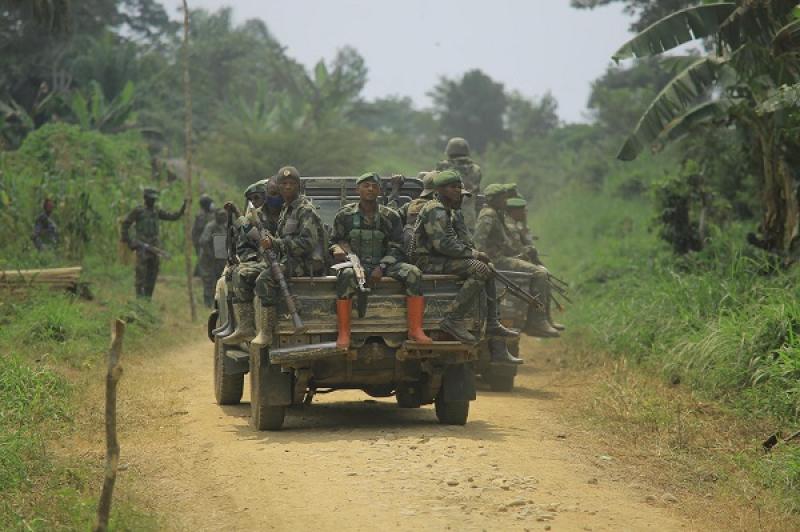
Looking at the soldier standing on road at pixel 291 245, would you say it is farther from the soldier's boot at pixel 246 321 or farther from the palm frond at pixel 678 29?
the palm frond at pixel 678 29

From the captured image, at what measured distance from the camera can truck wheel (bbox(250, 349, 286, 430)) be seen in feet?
31.2

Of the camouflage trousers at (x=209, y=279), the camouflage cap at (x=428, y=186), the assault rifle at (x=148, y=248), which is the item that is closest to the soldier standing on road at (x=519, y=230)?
the camouflage cap at (x=428, y=186)

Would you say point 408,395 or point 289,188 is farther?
point 408,395

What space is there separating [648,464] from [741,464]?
26.6 inches

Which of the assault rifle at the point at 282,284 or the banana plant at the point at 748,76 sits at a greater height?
the banana plant at the point at 748,76

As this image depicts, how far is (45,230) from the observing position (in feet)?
70.6

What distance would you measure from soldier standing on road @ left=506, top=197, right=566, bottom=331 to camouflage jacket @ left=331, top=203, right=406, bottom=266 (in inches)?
170

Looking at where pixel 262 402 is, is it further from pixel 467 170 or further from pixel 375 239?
pixel 467 170

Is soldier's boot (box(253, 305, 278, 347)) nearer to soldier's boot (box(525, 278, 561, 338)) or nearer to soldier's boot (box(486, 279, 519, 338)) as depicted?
soldier's boot (box(486, 279, 519, 338))

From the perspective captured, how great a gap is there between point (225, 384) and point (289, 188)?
2300mm

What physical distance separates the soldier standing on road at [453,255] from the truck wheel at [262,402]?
1442 millimetres

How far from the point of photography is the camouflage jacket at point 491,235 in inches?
533

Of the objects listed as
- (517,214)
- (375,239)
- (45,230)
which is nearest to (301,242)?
(375,239)

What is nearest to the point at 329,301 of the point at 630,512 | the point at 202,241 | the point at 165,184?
the point at 630,512
